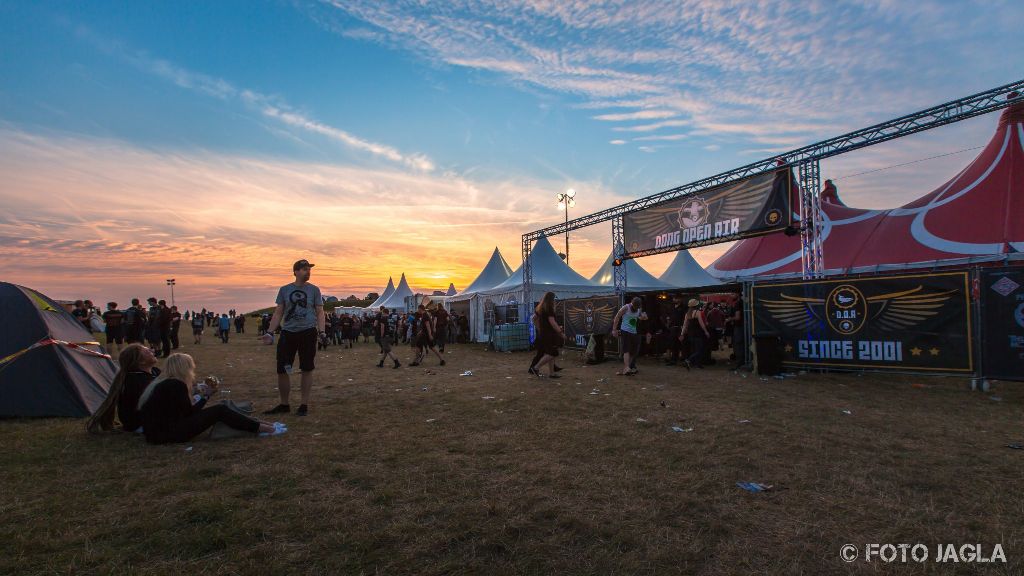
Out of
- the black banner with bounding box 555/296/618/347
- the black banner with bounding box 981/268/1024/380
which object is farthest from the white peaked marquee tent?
the black banner with bounding box 981/268/1024/380

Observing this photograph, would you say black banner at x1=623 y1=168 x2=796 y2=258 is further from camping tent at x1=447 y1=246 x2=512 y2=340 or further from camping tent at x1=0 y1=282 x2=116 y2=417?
camping tent at x1=0 y1=282 x2=116 y2=417

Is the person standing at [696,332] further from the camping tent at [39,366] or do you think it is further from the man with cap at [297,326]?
the camping tent at [39,366]

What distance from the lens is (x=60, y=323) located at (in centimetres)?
651

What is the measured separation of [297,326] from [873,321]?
→ 10046mm

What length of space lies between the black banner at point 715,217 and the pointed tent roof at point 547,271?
426 centimetres

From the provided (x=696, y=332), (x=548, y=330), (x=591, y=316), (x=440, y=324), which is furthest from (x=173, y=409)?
(x=591, y=316)

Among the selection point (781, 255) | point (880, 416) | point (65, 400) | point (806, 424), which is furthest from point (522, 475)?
point (781, 255)

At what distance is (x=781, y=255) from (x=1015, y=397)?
51.6ft

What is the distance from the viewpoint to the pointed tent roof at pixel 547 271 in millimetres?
20703

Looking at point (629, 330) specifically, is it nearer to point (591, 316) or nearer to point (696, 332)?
point (696, 332)

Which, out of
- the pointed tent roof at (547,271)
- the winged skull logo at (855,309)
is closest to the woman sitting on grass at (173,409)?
the winged skull logo at (855,309)

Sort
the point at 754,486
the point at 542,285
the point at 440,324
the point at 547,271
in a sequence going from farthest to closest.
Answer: the point at 547,271, the point at 542,285, the point at 440,324, the point at 754,486

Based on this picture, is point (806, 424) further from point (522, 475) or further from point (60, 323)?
point (60, 323)

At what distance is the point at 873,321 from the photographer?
9.02 meters
